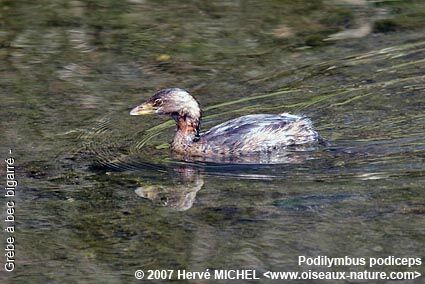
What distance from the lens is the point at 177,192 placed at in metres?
9.87

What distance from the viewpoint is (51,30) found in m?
14.7

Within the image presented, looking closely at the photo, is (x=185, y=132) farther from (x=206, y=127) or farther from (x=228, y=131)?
(x=206, y=127)

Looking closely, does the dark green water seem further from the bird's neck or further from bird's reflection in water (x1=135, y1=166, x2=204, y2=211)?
the bird's neck

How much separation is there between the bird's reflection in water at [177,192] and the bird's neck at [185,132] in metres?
0.82

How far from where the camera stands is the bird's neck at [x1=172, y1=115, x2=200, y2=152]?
36.7 feet

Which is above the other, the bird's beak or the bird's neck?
the bird's beak

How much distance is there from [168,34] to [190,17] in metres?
0.60

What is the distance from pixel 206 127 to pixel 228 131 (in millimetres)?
894

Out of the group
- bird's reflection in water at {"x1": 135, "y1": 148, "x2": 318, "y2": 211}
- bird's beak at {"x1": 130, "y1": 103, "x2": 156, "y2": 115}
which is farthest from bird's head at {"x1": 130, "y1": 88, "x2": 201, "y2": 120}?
bird's reflection in water at {"x1": 135, "y1": 148, "x2": 318, "y2": 211}

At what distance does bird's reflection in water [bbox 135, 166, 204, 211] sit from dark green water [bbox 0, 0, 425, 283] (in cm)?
2

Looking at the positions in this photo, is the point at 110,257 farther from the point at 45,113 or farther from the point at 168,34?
the point at 168,34

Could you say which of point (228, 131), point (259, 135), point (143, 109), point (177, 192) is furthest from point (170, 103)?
point (177, 192)

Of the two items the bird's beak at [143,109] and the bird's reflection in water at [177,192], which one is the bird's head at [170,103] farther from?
the bird's reflection in water at [177,192]

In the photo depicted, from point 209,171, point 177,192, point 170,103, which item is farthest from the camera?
point 170,103
